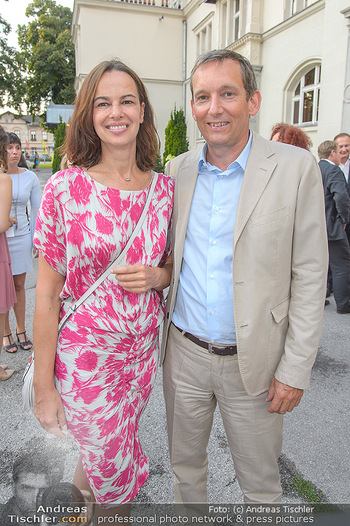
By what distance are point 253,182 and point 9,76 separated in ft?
110

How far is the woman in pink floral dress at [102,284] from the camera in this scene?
162 cm

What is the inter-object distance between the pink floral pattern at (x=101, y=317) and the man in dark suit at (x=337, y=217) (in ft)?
13.1

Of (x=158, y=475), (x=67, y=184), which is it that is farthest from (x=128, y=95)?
(x=158, y=475)

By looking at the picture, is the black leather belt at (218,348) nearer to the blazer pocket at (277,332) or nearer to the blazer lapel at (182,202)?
the blazer pocket at (277,332)

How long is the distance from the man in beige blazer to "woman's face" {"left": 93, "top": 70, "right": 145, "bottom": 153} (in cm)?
32

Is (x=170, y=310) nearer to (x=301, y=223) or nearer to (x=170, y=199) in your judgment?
(x=170, y=199)

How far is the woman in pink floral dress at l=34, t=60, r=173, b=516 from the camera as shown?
162 cm

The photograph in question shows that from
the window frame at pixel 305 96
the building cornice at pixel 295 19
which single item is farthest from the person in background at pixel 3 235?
the building cornice at pixel 295 19

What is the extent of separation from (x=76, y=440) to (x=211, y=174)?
139 cm

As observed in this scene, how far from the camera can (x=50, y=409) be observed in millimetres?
1704

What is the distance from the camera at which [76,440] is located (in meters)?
1.75

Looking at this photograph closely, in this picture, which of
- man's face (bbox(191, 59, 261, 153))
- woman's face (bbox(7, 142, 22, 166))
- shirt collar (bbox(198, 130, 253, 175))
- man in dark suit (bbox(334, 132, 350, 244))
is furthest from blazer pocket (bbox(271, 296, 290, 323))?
man in dark suit (bbox(334, 132, 350, 244))

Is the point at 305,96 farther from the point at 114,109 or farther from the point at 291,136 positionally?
the point at 114,109

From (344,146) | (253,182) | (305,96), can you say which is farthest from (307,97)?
(253,182)
